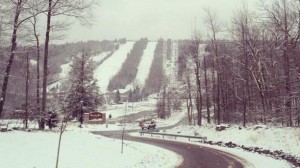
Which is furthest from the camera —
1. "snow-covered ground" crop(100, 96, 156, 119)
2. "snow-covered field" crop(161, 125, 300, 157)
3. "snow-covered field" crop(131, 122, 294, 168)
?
"snow-covered ground" crop(100, 96, 156, 119)

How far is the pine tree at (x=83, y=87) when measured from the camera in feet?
203

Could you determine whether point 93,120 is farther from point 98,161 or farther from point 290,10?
point 98,161

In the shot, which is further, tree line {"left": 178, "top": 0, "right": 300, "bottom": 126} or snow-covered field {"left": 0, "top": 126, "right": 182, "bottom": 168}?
tree line {"left": 178, "top": 0, "right": 300, "bottom": 126}

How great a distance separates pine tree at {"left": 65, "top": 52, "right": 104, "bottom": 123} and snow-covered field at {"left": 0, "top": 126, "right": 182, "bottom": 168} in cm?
4019

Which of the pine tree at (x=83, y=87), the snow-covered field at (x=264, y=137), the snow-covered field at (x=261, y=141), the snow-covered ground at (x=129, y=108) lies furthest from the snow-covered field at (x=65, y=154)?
the snow-covered ground at (x=129, y=108)

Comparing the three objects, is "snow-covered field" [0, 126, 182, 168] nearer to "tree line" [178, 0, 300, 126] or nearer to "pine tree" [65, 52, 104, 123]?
"tree line" [178, 0, 300, 126]

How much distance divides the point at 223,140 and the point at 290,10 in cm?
1395

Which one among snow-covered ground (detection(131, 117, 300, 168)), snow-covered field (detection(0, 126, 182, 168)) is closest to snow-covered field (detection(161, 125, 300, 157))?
snow-covered ground (detection(131, 117, 300, 168))

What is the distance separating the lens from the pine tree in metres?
62.0

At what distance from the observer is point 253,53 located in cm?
4097

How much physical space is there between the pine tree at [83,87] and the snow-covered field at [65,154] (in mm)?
40185

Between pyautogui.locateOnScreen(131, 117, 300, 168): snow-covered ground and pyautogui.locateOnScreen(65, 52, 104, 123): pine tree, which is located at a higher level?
pyautogui.locateOnScreen(65, 52, 104, 123): pine tree

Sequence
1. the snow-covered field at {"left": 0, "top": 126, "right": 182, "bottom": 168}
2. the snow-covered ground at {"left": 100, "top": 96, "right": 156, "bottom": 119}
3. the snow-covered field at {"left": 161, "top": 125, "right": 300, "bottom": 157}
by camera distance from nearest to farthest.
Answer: the snow-covered field at {"left": 0, "top": 126, "right": 182, "bottom": 168} < the snow-covered field at {"left": 161, "top": 125, "right": 300, "bottom": 157} < the snow-covered ground at {"left": 100, "top": 96, "right": 156, "bottom": 119}

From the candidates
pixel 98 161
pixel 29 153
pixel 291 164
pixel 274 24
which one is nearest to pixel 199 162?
pixel 291 164
